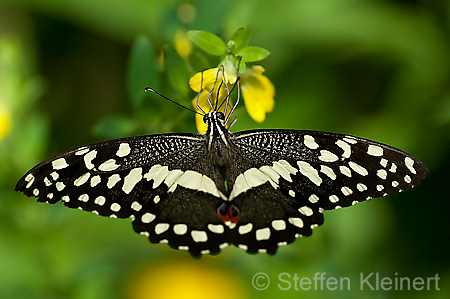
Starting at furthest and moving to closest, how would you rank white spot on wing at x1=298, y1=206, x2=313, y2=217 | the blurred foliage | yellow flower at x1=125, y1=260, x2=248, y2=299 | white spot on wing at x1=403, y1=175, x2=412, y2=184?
1. yellow flower at x1=125, y1=260, x2=248, y2=299
2. the blurred foliage
3. white spot on wing at x1=298, y1=206, x2=313, y2=217
4. white spot on wing at x1=403, y1=175, x2=412, y2=184

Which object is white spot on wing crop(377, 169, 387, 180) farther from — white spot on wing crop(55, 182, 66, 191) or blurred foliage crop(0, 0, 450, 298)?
white spot on wing crop(55, 182, 66, 191)

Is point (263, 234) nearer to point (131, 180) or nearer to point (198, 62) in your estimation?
point (131, 180)

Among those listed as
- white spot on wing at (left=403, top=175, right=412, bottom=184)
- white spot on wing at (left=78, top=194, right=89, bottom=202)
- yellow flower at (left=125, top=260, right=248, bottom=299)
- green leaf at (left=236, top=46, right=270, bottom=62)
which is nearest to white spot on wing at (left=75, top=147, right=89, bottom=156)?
white spot on wing at (left=78, top=194, right=89, bottom=202)

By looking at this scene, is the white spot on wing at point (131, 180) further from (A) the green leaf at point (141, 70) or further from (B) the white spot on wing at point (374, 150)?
(B) the white spot on wing at point (374, 150)

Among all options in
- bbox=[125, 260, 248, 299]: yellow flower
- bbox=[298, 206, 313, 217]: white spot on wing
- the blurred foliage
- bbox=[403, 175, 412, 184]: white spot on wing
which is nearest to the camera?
bbox=[403, 175, 412, 184]: white spot on wing

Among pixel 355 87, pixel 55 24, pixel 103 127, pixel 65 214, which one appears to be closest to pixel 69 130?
pixel 55 24

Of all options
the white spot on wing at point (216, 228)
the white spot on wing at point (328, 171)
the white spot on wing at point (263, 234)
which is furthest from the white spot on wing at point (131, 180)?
the white spot on wing at point (328, 171)
